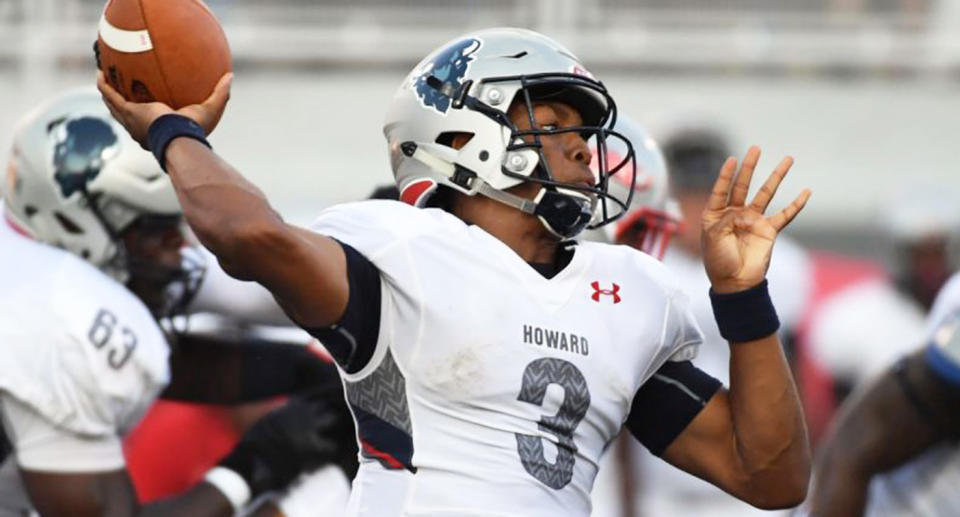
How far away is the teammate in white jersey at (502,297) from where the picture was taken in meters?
3.31

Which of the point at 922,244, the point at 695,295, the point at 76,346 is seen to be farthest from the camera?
the point at 922,244

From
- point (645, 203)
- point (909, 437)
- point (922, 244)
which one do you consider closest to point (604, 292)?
point (645, 203)

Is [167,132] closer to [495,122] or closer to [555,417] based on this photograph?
[495,122]

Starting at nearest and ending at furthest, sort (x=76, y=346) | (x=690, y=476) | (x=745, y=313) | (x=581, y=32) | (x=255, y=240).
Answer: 1. (x=255, y=240)
2. (x=745, y=313)
3. (x=76, y=346)
4. (x=690, y=476)
5. (x=581, y=32)

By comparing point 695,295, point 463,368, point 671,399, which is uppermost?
point 463,368

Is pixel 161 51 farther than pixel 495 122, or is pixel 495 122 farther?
pixel 495 122

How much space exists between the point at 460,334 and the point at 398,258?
168 mm

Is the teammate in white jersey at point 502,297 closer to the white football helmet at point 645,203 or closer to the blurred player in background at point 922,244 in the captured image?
the white football helmet at point 645,203

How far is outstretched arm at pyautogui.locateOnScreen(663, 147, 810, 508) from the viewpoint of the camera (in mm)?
3529

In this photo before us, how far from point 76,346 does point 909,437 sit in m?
2.03

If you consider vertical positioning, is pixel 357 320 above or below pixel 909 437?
above

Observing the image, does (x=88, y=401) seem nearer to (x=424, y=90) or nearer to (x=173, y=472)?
(x=173, y=472)

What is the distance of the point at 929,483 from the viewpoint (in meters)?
5.02

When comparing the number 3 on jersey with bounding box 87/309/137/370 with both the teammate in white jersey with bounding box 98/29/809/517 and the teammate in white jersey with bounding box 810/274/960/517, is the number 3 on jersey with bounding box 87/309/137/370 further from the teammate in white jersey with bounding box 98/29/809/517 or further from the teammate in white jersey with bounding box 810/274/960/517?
the teammate in white jersey with bounding box 810/274/960/517
